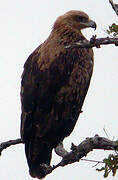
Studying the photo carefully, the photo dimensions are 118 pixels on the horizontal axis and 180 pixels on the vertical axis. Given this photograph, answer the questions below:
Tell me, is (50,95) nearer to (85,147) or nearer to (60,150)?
(60,150)

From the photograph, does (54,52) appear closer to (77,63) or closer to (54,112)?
(77,63)

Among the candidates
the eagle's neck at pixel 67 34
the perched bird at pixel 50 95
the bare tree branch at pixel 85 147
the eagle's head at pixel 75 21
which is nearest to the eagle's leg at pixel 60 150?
the perched bird at pixel 50 95

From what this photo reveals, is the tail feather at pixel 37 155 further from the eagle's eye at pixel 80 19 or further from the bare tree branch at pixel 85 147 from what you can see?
the eagle's eye at pixel 80 19

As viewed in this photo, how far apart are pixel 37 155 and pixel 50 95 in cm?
93

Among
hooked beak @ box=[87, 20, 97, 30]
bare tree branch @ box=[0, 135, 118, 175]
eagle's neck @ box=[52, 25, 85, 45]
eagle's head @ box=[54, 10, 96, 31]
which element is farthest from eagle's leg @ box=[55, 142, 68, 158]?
hooked beak @ box=[87, 20, 97, 30]

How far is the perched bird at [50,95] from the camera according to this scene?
5.74 meters

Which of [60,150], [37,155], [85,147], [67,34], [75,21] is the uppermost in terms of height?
[75,21]

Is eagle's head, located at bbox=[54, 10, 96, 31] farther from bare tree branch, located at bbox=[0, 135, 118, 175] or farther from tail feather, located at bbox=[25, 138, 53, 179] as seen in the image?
bare tree branch, located at bbox=[0, 135, 118, 175]

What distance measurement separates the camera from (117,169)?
4.15 metres

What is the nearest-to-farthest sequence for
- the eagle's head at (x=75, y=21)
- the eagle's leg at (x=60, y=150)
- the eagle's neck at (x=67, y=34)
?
the eagle's leg at (x=60, y=150) → the eagle's neck at (x=67, y=34) → the eagle's head at (x=75, y=21)

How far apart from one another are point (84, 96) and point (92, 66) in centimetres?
45

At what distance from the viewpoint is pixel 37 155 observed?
6062 mm

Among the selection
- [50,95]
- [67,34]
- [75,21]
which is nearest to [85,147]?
[50,95]

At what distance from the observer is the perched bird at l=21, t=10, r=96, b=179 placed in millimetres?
5742
